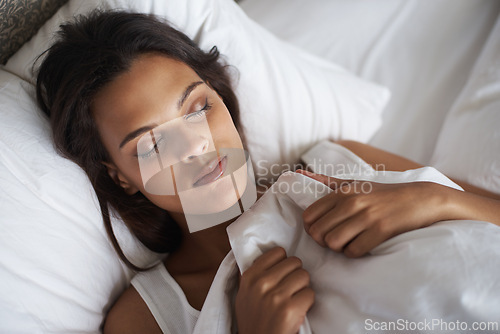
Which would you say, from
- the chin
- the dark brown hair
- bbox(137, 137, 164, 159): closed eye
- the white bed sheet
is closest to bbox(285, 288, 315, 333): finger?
the chin

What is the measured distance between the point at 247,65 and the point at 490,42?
0.68 metres

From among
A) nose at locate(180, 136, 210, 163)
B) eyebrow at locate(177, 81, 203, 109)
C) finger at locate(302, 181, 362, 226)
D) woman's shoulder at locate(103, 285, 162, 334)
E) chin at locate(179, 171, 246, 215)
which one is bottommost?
woman's shoulder at locate(103, 285, 162, 334)

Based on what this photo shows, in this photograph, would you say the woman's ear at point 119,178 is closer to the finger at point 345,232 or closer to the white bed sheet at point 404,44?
the finger at point 345,232

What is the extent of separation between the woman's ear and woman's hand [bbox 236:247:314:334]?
35cm

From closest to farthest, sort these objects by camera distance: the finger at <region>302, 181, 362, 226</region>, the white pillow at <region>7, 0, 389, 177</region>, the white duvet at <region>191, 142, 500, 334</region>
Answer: the white duvet at <region>191, 142, 500, 334</region>, the finger at <region>302, 181, 362, 226</region>, the white pillow at <region>7, 0, 389, 177</region>

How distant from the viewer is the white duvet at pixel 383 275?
54 cm

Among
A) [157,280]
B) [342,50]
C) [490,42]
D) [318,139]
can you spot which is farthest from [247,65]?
[490,42]

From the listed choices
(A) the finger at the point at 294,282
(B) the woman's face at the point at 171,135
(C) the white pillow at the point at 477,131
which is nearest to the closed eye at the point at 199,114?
(B) the woman's face at the point at 171,135

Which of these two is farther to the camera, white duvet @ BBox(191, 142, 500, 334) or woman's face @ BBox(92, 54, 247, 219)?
woman's face @ BBox(92, 54, 247, 219)

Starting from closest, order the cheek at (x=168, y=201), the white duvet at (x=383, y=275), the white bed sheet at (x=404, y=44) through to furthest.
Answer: the white duvet at (x=383, y=275) < the cheek at (x=168, y=201) < the white bed sheet at (x=404, y=44)

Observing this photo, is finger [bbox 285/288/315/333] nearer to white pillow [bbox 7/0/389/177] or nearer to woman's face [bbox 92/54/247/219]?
woman's face [bbox 92/54/247/219]

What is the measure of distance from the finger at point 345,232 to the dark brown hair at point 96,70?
46 cm

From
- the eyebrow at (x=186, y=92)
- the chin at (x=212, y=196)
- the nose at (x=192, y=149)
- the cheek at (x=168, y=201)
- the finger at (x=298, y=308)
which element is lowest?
the finger at (x=298, y=308)

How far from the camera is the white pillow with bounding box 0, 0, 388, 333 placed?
28.3 inches
